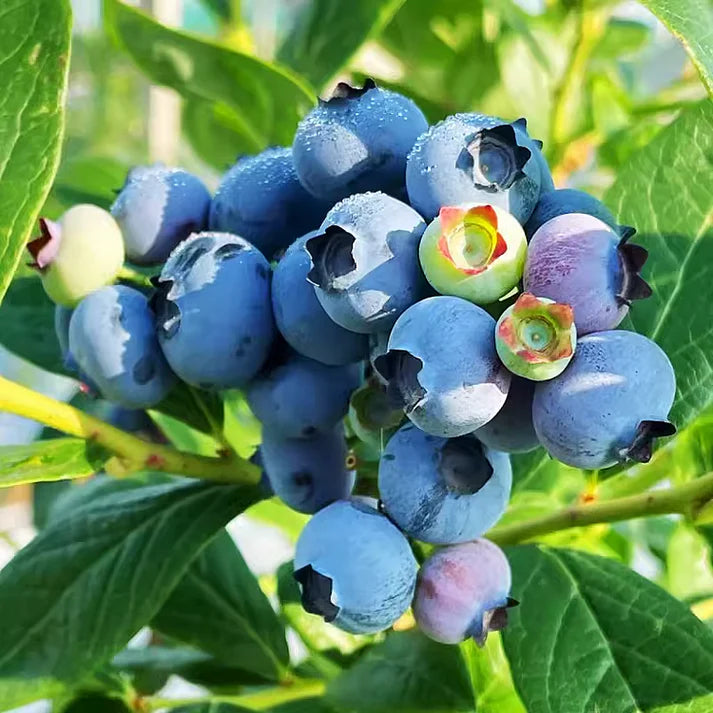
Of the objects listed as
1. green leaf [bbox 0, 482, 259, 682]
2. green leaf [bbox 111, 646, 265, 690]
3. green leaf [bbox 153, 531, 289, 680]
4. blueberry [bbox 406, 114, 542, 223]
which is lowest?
green leaf [bbox 111, 646, 265, 690]

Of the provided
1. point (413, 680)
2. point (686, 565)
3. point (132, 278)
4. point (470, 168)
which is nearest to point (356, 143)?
point (470, 168)

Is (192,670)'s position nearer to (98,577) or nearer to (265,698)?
(265,698)

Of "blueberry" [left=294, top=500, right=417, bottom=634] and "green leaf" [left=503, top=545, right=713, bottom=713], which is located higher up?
"blueberry" [left=294, top=500, right=417, bottom=634]

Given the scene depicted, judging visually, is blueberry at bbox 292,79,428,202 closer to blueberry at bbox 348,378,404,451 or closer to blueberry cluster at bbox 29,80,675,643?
blueberry cluster at bbox 29,80,675,643

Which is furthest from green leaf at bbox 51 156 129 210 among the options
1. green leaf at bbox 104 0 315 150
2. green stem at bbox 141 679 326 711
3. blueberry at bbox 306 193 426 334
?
blueberry at bbox 306 193 426 334

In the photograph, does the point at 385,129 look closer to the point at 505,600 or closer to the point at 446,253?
the point at 446,253

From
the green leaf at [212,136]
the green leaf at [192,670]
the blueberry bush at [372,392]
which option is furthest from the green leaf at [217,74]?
the green leaf at [192,670]
